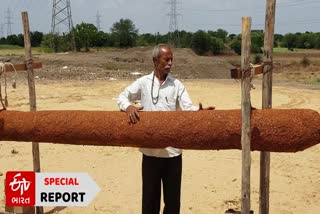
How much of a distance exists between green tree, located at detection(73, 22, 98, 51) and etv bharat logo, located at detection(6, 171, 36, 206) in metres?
51.1

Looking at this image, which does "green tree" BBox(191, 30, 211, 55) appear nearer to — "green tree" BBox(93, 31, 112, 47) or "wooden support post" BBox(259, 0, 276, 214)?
"green tree" BBox(93, 31, 112, 47)

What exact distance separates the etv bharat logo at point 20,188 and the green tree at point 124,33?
192 feet

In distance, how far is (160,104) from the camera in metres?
4.34

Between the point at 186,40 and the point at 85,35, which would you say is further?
the point at 186,40

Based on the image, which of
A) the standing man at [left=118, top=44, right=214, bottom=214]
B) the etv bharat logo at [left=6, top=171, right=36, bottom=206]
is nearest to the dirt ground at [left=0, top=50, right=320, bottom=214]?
the etv bharat logo at [left=6, top=171, right=36, bottom=206]

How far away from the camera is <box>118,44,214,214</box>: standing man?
4.30m

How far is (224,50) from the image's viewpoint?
2335 inches

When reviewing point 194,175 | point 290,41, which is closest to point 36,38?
point 290,41

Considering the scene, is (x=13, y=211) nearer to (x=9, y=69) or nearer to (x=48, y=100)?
(x=9, y=69)

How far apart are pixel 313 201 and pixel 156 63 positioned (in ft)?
12.0

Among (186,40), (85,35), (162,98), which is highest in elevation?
(85,35)

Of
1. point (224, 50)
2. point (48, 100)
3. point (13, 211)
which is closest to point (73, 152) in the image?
point (13, 211)

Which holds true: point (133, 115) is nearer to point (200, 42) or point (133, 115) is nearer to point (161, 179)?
point (161, 179)

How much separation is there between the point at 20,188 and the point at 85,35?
55226 mm
